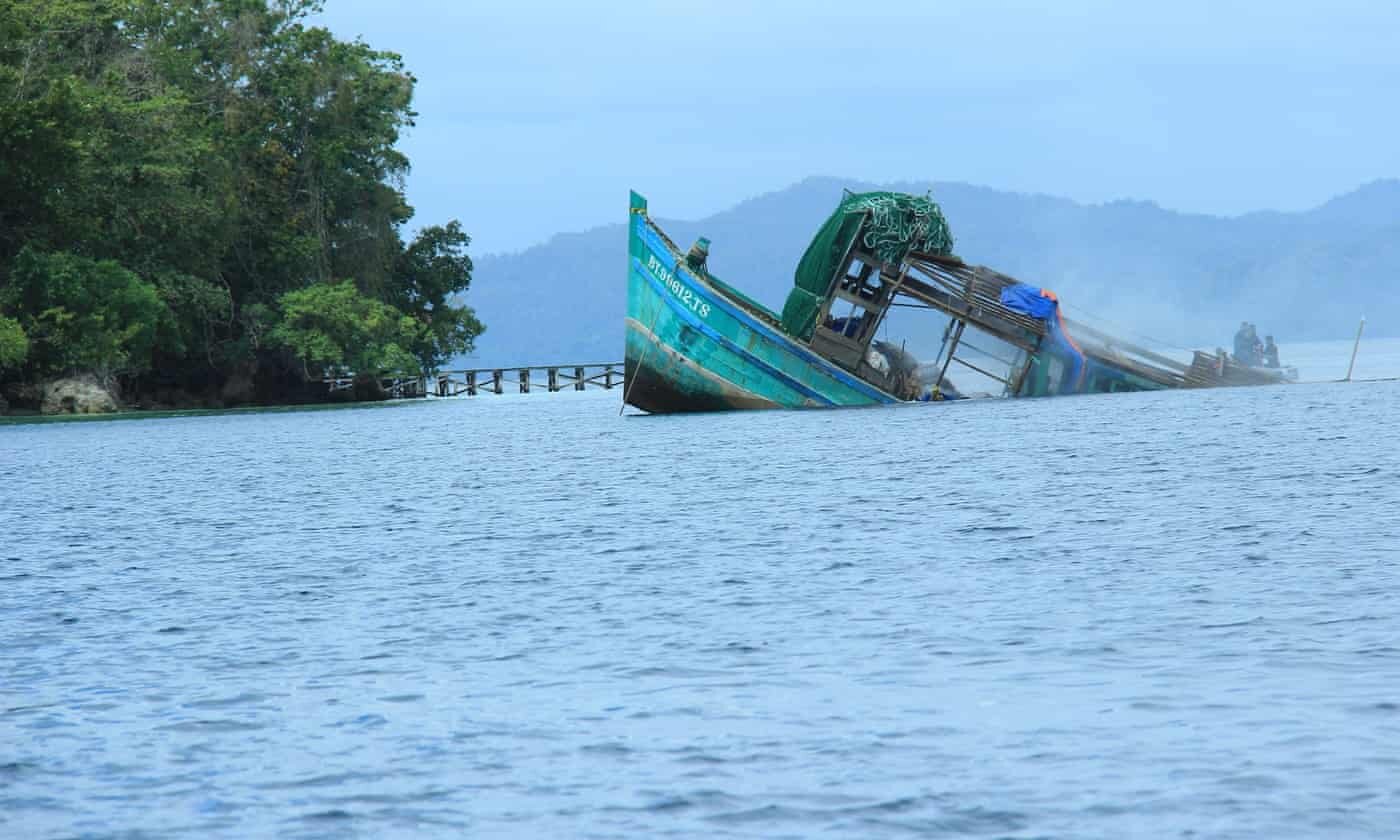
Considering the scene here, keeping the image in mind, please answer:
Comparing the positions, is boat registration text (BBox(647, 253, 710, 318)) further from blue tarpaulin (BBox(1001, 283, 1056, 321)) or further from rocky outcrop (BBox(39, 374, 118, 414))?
rocky outcrop (BBox(39, 374, 118, 414))

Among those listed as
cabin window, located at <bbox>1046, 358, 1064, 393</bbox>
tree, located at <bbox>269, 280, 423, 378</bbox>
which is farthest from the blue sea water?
tree, located at <bbox>269, 280, 423, 378</bbox>

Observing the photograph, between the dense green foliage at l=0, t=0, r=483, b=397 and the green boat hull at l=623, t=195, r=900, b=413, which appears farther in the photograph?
the dense green foliage at l=0, t=0, r=483, b=397

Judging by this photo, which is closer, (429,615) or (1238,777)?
(1238,777)

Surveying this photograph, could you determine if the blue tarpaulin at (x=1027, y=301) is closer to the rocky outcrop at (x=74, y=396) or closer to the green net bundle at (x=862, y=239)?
the green net bundle at (x=862, y=239)

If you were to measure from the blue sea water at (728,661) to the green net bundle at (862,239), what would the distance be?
2173 centimetres

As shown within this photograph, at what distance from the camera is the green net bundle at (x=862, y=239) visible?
176ft

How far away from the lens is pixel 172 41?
286 feet

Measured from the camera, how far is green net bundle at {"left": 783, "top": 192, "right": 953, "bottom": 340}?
53.7 metres

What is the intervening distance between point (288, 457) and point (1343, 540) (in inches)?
1327

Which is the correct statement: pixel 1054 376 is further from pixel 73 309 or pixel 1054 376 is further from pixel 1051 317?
pixel 73 309

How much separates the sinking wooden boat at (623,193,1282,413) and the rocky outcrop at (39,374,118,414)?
2670 centimetres

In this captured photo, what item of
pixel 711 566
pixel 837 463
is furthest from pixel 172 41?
pixel 711 566

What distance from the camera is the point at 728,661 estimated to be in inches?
573

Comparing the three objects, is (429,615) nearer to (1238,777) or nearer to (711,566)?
Result: (711,566)
